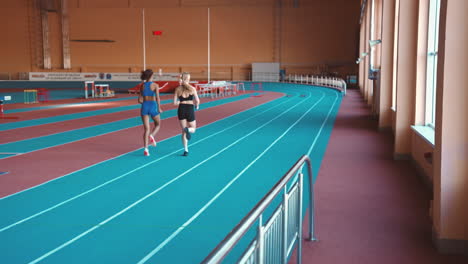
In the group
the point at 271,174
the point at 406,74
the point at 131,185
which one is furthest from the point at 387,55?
the point at 131,185

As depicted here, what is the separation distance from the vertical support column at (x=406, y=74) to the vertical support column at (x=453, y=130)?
17.7 feet

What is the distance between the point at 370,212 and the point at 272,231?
3563 mm

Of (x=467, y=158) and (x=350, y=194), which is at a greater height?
(x=467, y=158)

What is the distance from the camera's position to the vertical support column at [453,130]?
5250 millimetres

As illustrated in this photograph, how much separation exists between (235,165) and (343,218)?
391 centimetres

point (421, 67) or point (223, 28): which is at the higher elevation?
point (223, 28)

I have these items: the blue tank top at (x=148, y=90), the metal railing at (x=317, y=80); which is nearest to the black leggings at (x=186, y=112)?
the blue tank top at (x=148, y=90)

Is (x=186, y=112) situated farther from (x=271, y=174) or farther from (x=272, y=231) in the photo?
(x=272, y=231)

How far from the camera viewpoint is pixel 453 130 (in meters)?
5.27

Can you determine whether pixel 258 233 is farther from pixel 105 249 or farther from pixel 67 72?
pixel 67 72

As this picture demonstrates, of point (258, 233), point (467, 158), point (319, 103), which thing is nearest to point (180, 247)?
point (258, 233)

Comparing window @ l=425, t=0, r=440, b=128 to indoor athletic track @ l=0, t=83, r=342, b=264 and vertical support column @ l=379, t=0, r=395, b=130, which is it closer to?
indoor athletic track @ l=0, t=83, r=342, b=264

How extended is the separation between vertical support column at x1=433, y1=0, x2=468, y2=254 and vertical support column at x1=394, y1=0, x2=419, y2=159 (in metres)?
5.38

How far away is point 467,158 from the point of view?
207 inches
